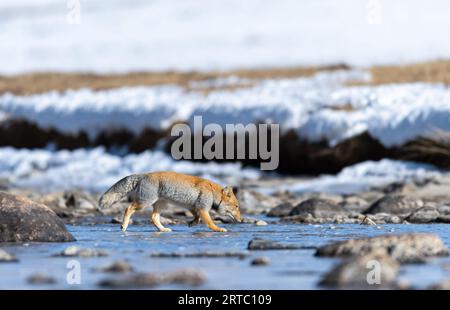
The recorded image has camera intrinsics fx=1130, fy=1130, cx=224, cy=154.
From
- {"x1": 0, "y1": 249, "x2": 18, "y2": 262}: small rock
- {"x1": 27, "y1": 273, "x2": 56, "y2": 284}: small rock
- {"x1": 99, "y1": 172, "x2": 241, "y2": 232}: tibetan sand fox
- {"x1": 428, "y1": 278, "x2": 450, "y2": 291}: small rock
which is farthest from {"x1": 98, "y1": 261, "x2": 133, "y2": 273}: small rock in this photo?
{"x1": 99, "y1": 172, "x2": 241, "y2": 232}: tibetan sand fox

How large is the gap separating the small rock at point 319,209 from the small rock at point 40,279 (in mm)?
9618

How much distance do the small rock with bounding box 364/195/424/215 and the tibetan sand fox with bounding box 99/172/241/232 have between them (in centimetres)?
409

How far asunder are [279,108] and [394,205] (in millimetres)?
10347

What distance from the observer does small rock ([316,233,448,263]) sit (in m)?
12.4

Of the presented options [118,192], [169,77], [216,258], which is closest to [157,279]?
[216,258]

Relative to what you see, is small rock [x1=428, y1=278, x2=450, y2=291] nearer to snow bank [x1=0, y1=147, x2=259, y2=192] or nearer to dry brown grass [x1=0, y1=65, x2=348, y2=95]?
snow bank [x1=0, y1=147, x2=259, y2=192]

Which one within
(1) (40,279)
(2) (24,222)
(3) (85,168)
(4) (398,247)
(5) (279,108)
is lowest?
(1) (40,279)

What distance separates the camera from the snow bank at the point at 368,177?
992 inches

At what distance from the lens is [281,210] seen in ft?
70.9

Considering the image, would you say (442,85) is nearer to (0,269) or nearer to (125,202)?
(125,202)

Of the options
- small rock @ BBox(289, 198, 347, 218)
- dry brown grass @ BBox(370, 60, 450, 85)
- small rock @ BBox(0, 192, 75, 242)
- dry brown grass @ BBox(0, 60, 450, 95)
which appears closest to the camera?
small rock @ BBox(0, 192, 75, 242)

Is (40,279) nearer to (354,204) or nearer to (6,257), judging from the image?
(6,257)

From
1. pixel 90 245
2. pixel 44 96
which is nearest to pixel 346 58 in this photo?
pixel 44 96
